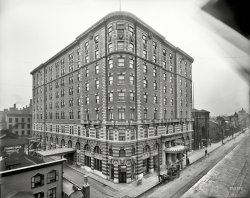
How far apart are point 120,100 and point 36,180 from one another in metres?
14.2

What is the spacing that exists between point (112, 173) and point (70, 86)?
20195mm

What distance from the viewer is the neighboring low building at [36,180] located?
51.6ft

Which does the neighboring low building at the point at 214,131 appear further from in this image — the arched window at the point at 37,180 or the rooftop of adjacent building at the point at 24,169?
the arched window at the point at 37,180

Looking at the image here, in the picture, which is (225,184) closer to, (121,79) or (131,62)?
(121,79)

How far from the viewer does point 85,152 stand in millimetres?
29156

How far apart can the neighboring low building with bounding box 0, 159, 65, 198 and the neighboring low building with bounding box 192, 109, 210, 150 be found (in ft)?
118

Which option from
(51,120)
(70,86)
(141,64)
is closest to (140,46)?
(141,64)

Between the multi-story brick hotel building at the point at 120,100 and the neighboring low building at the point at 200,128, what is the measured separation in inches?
209

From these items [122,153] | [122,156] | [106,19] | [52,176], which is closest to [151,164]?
[122,156]

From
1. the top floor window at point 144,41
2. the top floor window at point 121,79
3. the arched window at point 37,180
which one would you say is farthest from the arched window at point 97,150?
the top floor window at point 144,41

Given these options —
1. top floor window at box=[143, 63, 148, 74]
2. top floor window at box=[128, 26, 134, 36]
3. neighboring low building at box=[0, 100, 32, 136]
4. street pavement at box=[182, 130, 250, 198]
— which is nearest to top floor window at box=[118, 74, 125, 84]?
top floor window at box=[143, 63, 148, 74]

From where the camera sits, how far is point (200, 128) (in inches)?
1832

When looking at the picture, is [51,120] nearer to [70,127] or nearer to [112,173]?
[70,127]

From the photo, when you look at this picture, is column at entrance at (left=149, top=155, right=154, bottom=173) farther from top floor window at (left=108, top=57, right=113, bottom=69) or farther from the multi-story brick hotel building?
top floor window at (left=108, top=57, right=113, bottom=69)
